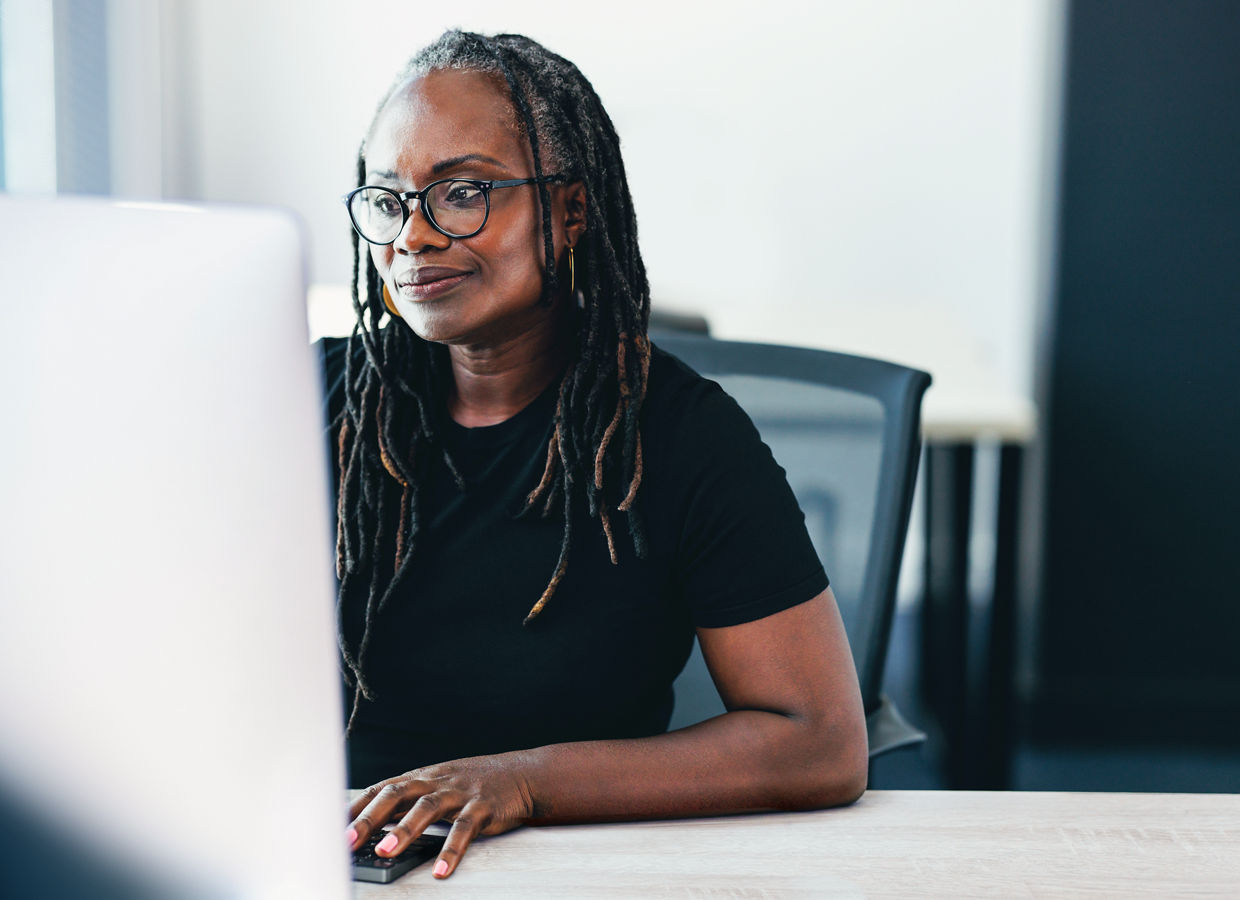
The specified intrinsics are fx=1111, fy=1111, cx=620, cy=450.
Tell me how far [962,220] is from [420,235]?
225cm

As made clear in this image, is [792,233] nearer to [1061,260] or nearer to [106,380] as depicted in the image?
[1061,260]

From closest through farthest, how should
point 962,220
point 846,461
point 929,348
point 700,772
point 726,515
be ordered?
point 700,772 → point 726,515 → point 846,461 → point 929,348 → point 962,220

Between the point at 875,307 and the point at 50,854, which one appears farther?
the point at 875,307

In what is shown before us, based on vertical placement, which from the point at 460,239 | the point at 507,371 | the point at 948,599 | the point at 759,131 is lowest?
the point at 948,599

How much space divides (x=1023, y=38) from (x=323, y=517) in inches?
113


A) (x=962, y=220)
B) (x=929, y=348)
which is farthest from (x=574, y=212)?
(x=962, y=220)

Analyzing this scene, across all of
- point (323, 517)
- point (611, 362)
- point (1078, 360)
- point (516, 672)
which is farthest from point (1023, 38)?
point (323, 517)

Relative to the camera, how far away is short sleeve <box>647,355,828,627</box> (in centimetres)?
85

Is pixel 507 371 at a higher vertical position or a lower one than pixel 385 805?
higher

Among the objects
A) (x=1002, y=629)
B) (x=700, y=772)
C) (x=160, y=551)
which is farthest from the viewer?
(x=1002, y=629)

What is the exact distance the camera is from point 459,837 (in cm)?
63

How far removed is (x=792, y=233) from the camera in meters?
2.92

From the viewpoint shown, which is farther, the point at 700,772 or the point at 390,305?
the point at 390,305

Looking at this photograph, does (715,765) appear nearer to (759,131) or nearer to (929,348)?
(929,348)
